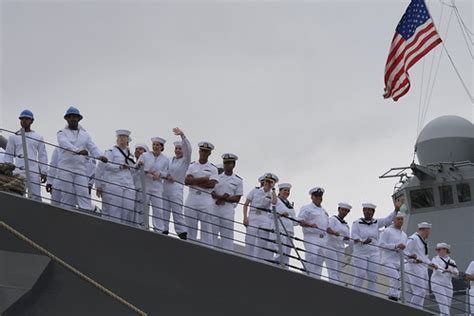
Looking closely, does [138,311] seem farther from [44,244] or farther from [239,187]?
[239,187]

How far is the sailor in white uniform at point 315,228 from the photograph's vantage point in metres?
10.3

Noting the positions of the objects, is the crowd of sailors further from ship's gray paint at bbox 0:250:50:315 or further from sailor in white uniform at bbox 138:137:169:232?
ship's gray paint at bbox 0:250:50:315

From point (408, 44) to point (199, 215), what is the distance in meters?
4.31

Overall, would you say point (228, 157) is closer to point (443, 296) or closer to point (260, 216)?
point (260, 216)

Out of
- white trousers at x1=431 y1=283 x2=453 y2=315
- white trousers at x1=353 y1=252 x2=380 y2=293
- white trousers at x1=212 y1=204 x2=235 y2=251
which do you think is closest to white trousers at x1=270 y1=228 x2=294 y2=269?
white trousers at x1=212 y1=204 x2=235 y2=251

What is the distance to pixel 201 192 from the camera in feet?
32.7

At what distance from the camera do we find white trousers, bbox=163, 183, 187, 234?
972 centimetres

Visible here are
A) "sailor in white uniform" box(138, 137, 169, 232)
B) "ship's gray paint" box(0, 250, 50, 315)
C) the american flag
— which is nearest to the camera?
"ship's gray paint" box(0, 250, 50, 315)

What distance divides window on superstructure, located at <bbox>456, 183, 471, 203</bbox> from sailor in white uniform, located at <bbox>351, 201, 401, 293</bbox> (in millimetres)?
2592

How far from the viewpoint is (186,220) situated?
998 cm

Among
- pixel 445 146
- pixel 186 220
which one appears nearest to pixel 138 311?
pixel 186 220

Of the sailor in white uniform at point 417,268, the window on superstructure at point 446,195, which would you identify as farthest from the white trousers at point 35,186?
the window on superstructure at point 446,195

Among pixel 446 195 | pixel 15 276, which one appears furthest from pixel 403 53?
pixel 15 276

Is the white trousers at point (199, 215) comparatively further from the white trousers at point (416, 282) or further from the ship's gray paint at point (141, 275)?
the white trousers at point (416, 282)
